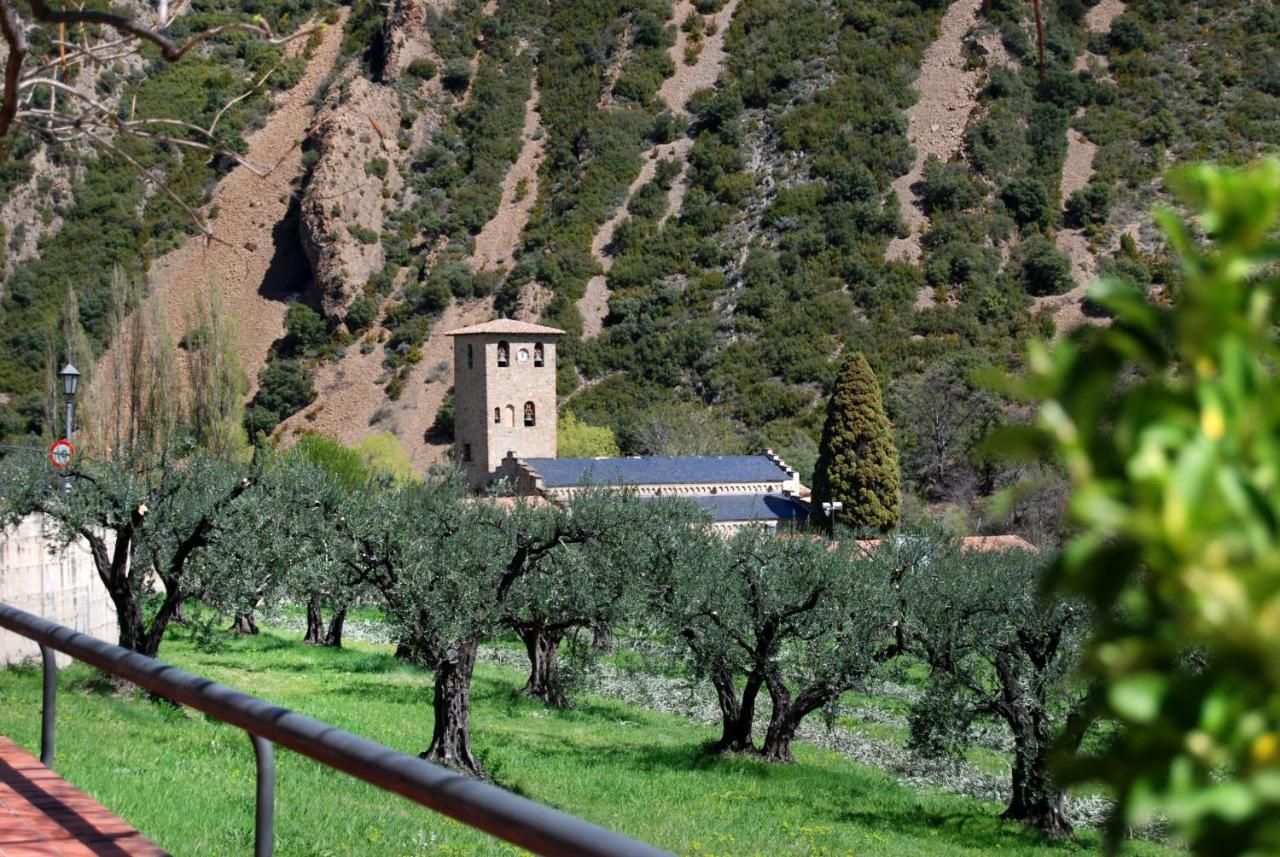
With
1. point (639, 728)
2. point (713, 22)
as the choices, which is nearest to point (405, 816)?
point (639, 728)

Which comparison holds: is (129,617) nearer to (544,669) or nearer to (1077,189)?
(544,669)

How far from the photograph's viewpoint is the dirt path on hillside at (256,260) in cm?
6725

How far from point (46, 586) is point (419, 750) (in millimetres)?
5128

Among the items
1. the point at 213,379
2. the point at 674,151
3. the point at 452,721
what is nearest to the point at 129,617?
the point at 452,721

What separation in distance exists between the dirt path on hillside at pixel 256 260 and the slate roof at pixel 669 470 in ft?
82.9

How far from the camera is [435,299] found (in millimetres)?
68562

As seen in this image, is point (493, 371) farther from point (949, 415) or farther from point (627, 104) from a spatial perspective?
point (627, 104)

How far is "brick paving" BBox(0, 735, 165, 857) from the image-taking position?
448 cm

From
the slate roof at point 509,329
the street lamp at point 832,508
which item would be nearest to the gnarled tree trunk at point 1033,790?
the street lamp at point 832,508

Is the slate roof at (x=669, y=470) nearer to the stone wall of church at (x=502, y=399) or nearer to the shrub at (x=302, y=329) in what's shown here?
the stone wall of church at (x=502, y=399)

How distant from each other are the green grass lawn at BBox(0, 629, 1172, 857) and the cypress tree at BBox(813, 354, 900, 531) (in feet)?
53.9

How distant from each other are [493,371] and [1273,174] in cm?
5506

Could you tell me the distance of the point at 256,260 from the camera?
216ft

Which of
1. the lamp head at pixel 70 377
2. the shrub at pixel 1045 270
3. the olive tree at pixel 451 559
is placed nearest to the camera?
the olive tree at pixel 451 559
